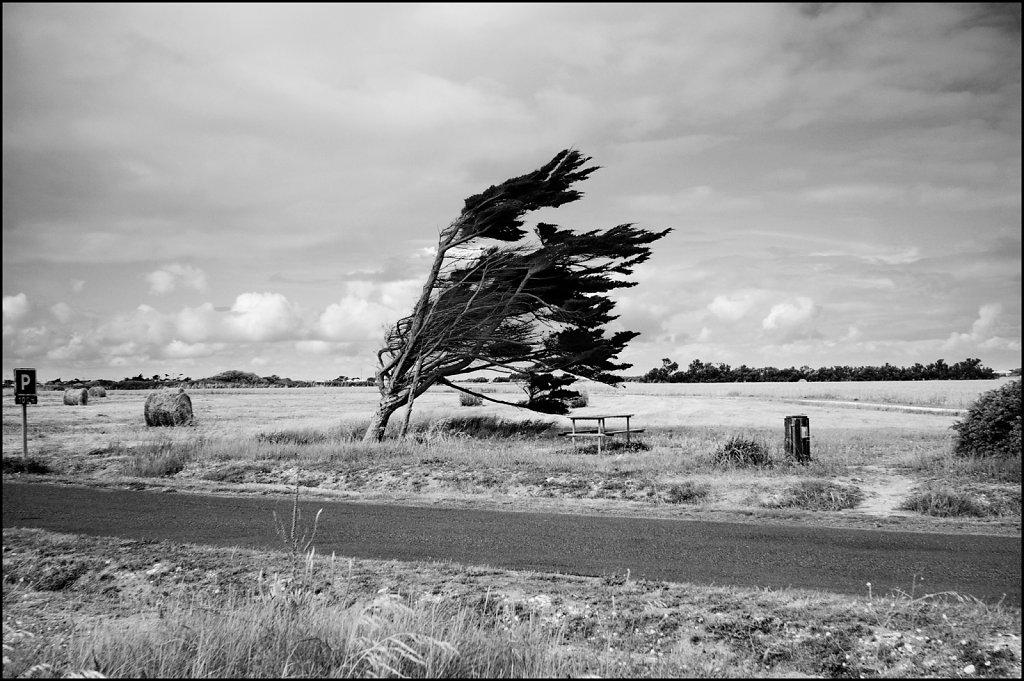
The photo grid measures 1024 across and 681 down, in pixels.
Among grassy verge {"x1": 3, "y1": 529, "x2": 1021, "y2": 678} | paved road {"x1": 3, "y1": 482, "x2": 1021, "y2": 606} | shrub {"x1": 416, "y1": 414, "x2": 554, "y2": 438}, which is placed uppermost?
grassy verge {"x1": 3, "y1": 529, "x2": 1021, "y2": 678}

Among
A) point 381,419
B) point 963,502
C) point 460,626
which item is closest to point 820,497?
point 963,502

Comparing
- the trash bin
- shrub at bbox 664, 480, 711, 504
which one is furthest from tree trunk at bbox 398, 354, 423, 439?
shrub at bbox 664, 480, 711, 504

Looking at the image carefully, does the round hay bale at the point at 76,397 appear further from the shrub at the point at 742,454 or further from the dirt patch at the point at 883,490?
the dirt patch at the point at 883,490

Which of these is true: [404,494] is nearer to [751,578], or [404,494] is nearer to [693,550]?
[693,550]

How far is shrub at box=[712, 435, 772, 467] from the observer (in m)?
16.8

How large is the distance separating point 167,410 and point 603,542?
3096 cm

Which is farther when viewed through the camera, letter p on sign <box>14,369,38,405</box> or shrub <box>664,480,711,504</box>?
letter p on sign <box>14,369,38,405</box>

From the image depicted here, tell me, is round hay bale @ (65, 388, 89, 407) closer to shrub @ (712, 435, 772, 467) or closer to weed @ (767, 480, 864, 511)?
shrub @ (712, 435, 772, 467)

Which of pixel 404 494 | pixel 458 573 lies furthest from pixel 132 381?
pixel 458 573

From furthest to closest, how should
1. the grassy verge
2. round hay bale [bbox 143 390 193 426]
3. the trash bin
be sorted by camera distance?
round hay bale [bbox 143 390 193 426], the trash bin, the grassy verge

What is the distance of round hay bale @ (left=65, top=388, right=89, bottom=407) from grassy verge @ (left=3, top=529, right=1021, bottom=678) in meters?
49.0

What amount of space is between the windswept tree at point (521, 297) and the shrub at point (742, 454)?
9982mm

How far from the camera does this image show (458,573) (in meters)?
7.91

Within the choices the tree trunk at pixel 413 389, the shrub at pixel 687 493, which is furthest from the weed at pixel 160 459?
the shrub at pixel 687 493
